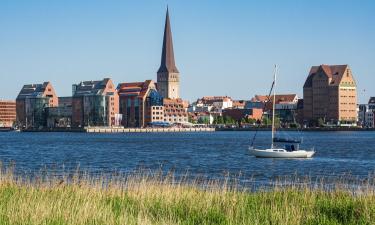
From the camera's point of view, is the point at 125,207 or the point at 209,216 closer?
the point at 209,216

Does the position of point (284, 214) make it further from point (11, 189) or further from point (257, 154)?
point (257, 154)

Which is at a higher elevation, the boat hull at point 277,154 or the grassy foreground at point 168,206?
the grassy foreground at point 168,206

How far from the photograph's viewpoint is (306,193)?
904 inches

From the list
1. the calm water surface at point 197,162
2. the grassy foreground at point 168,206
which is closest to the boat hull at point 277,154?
the calm water surface at point 197,162

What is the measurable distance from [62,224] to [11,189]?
25.6 ft

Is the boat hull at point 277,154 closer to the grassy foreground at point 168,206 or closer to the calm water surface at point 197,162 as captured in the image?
the calm water surface at point 197,162

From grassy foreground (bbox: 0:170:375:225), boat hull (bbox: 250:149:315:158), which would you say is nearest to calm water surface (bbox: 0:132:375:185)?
boat hull (bbox: 250:149:315:158)

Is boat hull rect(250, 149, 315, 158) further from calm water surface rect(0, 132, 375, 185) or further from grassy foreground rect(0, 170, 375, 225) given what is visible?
grassy foreground rect(0, 170, 375, 225)

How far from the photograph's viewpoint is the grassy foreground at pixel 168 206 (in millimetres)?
17156

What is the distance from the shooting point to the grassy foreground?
17.2m

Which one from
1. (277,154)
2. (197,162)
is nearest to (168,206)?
(197,162)

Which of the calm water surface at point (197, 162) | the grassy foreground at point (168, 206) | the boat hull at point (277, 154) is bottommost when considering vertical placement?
the calm water surface at point (197, 162)

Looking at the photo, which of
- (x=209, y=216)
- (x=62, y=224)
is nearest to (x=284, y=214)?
(x=209, y=216)

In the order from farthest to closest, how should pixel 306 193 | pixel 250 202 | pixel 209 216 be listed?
pixel 306 193
pixel 250 202
pixel 209 216
